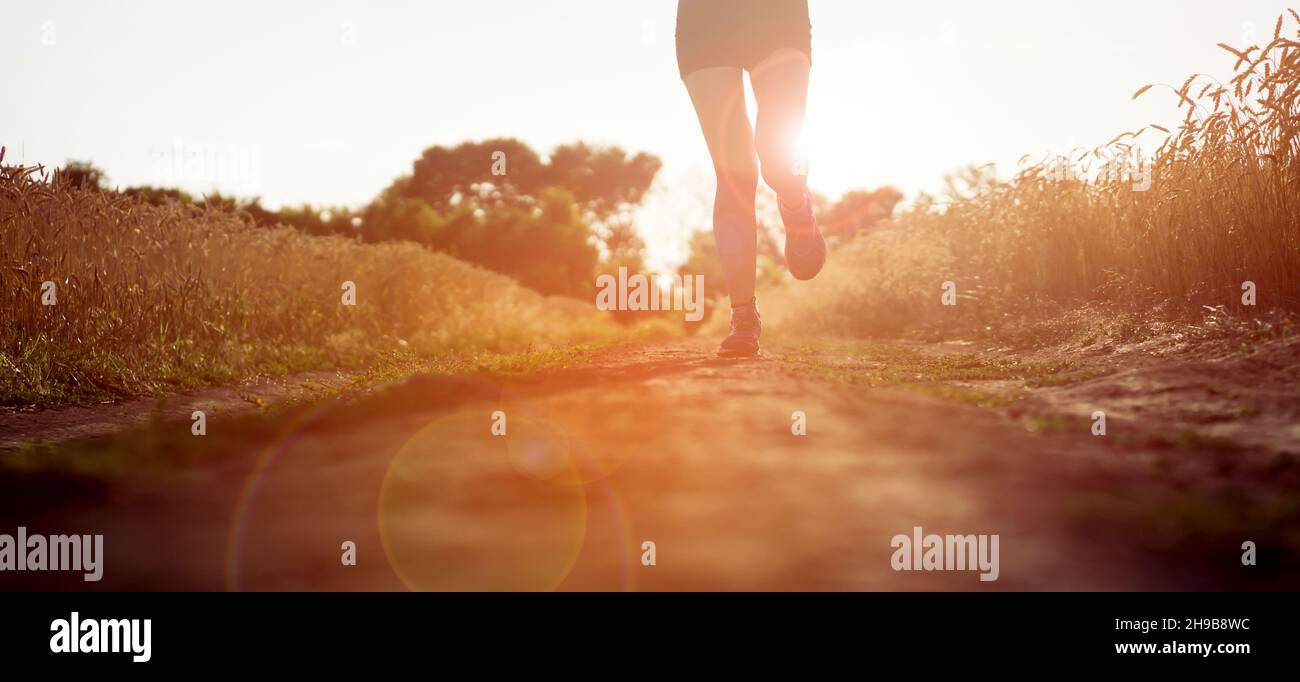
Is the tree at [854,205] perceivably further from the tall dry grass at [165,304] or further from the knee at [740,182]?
the knee at [740,182]

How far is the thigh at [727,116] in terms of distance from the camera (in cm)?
479

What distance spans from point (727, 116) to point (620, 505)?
3499 millimetres

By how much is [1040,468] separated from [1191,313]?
3.13m

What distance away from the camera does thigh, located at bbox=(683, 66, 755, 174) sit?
4.79 meters

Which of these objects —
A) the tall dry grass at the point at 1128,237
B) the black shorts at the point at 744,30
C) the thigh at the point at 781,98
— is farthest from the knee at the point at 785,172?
the tall dry grass at the point at 1128,237

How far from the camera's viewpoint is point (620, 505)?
65.9 inches

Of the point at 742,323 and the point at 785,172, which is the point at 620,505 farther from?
the point at 785,172

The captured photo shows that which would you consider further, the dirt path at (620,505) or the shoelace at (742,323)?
the shoelace at (742,323)

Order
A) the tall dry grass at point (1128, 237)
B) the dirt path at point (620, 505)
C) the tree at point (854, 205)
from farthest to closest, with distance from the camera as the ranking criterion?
the tree at point (854, 205), the tall dry grass at point (1128, 237), the dirt path at point (620, 505)

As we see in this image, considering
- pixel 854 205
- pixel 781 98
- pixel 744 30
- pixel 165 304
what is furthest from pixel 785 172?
pixel 854 205

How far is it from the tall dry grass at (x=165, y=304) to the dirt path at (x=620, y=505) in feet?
12.2

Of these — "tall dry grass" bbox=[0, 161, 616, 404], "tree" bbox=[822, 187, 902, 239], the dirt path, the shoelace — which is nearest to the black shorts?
the shoelace
